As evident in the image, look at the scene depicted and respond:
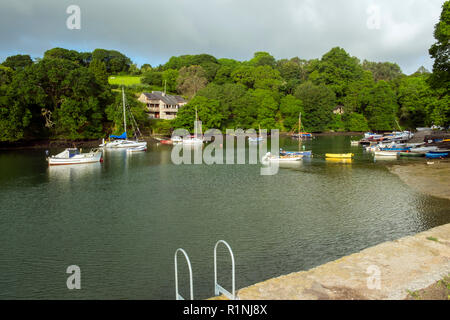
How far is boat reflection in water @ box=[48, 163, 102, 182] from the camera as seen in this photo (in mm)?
37406

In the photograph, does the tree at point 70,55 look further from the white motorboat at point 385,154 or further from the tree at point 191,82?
the white motorboat at point 385,154

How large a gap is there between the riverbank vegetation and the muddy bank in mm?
7232

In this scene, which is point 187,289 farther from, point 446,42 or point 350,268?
point 446,42

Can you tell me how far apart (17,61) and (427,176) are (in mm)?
108870

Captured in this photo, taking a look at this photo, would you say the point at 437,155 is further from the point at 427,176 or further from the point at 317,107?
the point at 317,107

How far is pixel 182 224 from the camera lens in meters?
20.6

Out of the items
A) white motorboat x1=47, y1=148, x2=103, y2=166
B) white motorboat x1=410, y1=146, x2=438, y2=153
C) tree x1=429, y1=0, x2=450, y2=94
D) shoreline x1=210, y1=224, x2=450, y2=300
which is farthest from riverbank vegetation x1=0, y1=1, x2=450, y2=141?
shoreline x1=210, y1=224, x2=450, y2=300

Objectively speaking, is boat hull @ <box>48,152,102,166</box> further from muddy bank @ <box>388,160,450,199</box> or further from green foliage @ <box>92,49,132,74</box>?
green foliage @ <box>92,49,132,74</box>

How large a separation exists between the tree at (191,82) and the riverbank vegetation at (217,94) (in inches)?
13.0

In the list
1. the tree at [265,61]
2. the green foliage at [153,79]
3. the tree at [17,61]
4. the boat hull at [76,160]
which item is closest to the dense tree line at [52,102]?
the tree at [17,61]

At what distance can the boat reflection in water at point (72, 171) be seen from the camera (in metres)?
37.4

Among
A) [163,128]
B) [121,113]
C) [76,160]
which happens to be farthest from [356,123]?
[76,160]

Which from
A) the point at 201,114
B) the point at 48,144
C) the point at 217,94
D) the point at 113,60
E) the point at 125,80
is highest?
the point at 113,60

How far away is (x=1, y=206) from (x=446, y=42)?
48030 millimetres
